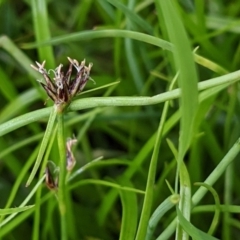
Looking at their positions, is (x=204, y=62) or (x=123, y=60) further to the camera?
(x=123, y=60)

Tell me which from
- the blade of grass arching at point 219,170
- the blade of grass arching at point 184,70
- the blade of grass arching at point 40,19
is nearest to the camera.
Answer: the blade of grass arching at point 184,70

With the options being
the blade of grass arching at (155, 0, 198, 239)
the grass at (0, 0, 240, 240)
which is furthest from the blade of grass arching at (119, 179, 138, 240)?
the blade of grass arching at (155, 0, 198, 239)

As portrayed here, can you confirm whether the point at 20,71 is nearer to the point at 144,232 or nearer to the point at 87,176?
the point at 87,176

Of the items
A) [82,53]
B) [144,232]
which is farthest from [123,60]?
[144,232]

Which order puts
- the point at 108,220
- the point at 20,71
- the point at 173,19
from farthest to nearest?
the point at 20,71 → the point at 108,220 → the point at 173,19

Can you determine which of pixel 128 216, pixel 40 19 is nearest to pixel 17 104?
pixel 40 19

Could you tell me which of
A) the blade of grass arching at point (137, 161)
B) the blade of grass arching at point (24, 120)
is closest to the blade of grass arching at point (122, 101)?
the blade of grass arching at point (24, 120)

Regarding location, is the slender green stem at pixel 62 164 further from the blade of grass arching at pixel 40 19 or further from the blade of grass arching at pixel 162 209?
the blade of grass arching at pixel 40 19
